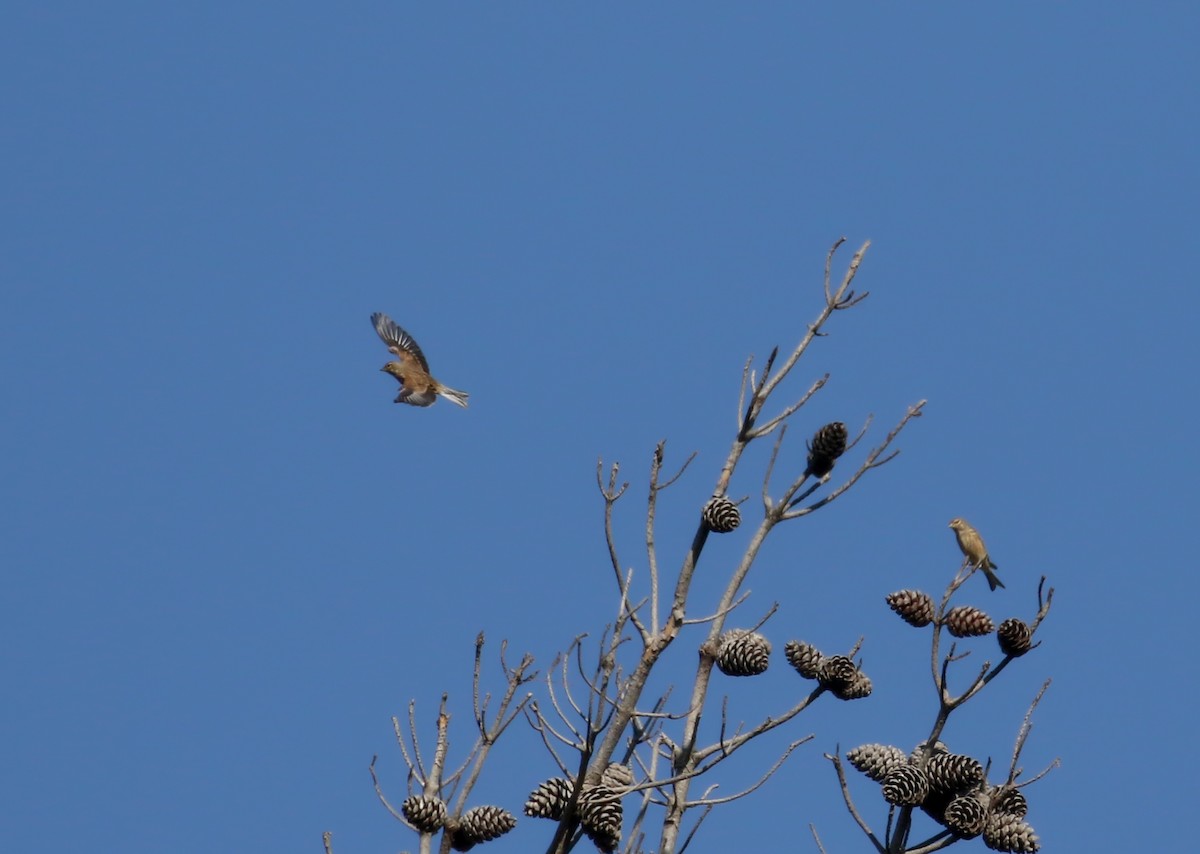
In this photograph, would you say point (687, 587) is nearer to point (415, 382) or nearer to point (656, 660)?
point (656, 660)

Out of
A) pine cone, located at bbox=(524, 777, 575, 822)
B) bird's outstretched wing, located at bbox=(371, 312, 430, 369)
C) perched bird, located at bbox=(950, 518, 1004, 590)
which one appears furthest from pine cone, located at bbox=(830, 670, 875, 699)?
bird's outstretched wing, located at bbox=(371, 312, 430, 369)

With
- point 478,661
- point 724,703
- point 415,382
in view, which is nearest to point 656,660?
point 724,703

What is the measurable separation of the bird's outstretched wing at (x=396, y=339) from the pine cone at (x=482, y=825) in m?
11.5

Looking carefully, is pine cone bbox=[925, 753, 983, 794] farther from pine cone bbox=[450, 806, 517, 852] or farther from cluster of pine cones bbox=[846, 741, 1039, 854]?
pine cone bbox=[450, 806, 517, 852]

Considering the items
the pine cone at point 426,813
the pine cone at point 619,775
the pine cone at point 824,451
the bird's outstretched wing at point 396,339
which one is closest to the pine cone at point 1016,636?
the pine cone at point 824,451

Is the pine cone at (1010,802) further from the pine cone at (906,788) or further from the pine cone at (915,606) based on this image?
the pine cone at (915,606)

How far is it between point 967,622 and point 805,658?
69cm

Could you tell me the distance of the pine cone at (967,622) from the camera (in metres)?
6.37

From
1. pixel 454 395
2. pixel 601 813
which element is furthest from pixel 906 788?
pixel 454 395

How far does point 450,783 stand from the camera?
5.39 m

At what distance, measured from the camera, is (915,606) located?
6520 mm

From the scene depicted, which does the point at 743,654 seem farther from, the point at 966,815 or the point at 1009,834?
the point at 1009,834

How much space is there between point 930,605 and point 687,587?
1.22 m

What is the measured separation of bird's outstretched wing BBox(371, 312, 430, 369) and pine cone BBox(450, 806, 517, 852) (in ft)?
37.7
